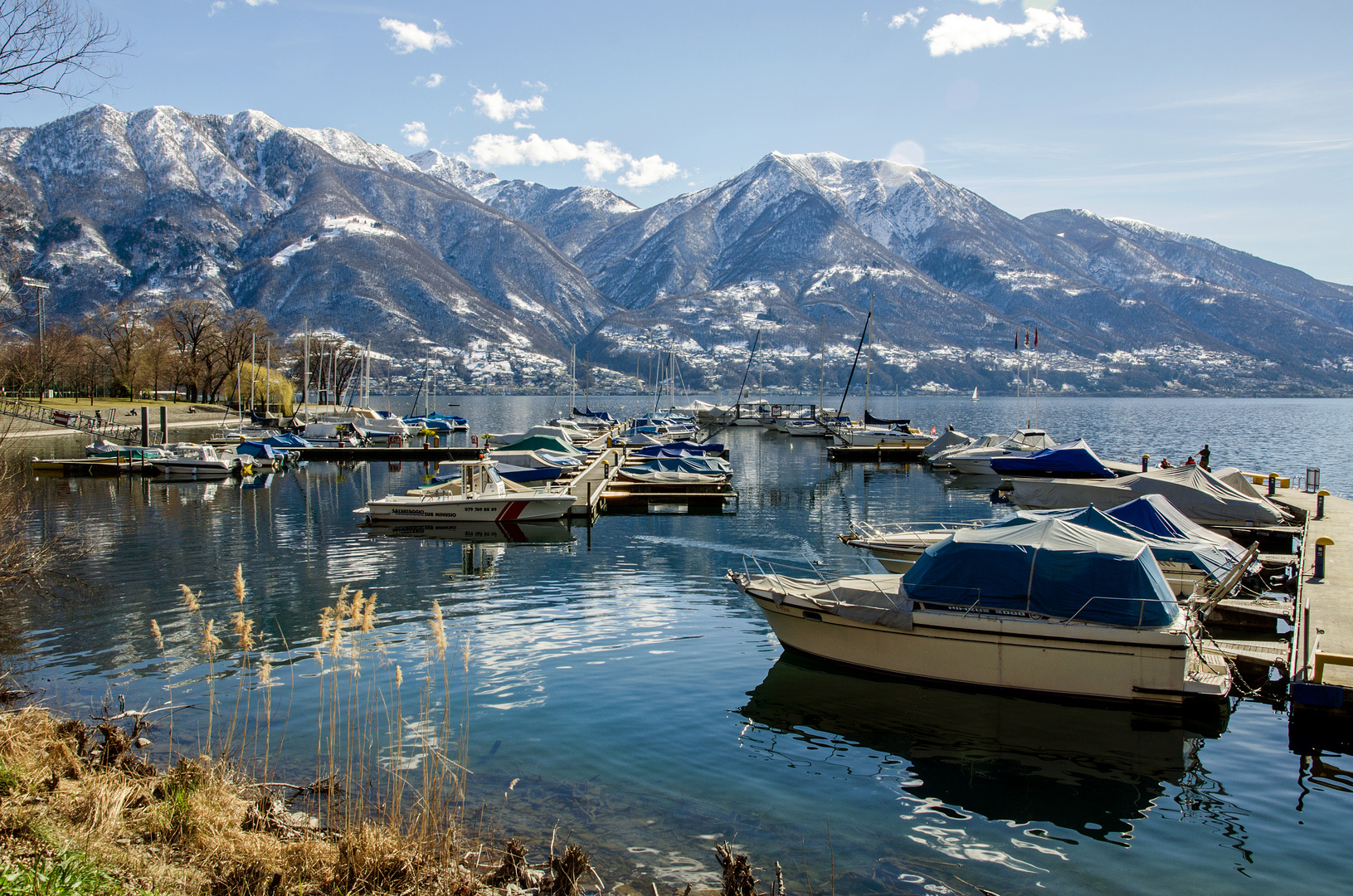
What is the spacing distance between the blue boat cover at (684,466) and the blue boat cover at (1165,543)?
3010cm

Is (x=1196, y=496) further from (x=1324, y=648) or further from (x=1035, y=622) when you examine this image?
(x=1035, y=622)

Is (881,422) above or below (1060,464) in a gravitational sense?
above

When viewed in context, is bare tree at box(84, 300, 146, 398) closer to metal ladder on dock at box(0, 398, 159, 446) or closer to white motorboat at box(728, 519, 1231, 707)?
metal ladder on dock at box(0, 398, 159, 446)

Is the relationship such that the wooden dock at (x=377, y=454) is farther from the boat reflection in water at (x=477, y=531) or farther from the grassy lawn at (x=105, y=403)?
the boat reflection in water at (x=477, y=531)

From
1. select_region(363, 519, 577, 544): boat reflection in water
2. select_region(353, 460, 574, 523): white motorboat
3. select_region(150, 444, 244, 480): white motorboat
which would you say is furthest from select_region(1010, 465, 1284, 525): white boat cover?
select_region(150, 444, 244, 480): white motorboat

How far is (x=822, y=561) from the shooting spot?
101ft

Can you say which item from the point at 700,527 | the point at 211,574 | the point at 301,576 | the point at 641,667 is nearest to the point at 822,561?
the point at 700,527

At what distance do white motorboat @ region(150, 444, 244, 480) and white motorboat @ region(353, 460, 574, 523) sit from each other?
76.5 feet

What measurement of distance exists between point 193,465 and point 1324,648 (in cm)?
5905

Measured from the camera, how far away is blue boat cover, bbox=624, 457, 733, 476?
5225 centimetres

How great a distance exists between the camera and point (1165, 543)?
2259cm

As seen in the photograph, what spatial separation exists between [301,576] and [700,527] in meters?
17.9

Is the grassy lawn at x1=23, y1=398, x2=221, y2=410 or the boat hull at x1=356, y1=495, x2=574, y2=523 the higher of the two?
the grassy lawn at x1=23, y1=398, x2=221, y2=410

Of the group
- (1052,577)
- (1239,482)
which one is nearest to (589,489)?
(1052,577)
